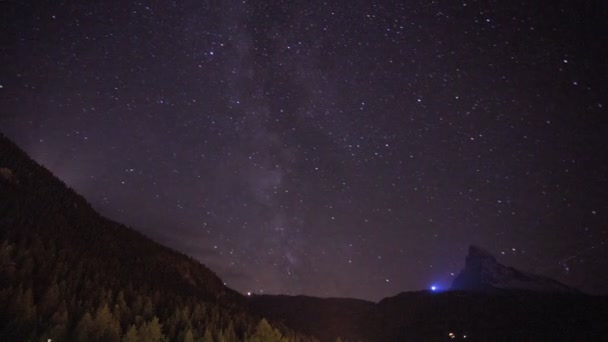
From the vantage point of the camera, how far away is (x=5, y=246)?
1224 centimetres

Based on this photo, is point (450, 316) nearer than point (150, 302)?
No

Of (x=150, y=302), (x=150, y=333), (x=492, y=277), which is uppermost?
(x=492, y=277)

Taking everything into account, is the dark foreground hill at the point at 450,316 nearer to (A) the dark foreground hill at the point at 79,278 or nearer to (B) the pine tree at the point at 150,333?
(A) the dark foreground hill at the point at 79,278

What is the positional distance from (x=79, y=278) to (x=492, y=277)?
10541cm

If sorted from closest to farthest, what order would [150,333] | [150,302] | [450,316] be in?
[150,333] < [150,302] < [450,316]

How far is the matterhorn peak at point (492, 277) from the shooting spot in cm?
9123

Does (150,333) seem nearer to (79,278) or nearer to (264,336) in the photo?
(79,278)

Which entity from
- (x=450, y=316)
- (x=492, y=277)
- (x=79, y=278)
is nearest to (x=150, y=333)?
(x=79, y=278)

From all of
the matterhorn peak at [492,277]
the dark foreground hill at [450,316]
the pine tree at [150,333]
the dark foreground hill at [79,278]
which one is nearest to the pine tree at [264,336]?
the dark foreground hill at [79,278]

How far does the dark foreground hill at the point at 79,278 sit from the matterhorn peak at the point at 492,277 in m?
76.1

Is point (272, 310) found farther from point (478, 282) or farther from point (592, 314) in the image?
point (478, 282)

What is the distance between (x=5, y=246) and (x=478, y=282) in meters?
106

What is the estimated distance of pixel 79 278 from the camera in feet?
46.1

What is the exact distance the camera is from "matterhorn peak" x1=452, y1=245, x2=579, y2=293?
91231mm
